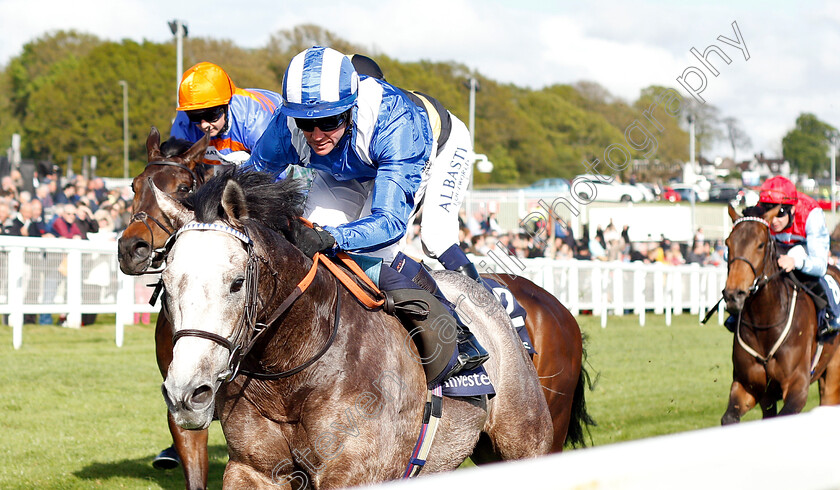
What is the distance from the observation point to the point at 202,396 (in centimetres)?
237

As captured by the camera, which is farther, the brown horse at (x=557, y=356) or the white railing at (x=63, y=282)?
the white railing at (x=63, y=282)

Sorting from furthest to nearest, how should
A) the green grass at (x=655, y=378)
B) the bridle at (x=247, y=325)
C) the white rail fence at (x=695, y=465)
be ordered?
1. the green grass at (x=655, y=378)
2. the bridle at (x=247, y=325)
3. the white rail fence at (x=695, y=465)

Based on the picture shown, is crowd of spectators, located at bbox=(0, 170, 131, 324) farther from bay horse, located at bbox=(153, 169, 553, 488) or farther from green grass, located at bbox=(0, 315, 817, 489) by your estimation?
→ bay horse, located at bbox=(153, 169, 553, 488)

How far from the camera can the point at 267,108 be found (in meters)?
4.70

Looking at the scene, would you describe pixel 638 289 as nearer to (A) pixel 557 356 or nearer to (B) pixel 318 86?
(A) pixel 557 356

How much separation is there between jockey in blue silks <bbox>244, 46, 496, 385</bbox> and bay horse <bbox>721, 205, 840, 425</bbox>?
374 cm

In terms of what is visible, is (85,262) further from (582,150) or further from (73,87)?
(582,150)

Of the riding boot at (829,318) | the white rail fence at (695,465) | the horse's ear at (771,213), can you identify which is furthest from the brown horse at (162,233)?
the riding boot at (829,318)

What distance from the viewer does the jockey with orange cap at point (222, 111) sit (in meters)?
4.45

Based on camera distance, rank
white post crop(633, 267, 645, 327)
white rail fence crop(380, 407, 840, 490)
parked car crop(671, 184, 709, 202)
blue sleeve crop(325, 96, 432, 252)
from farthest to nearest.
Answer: parked car crop(671, 184, 709, 202) → white post crop(633, 267, 645, 327) → blue sleeve crop(325, 96, 432, 252) → white rail fence crop(380, 407, 840, 490)

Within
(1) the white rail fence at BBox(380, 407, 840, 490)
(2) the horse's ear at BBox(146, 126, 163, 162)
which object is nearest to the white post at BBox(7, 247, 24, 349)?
(2) the horse's ear at BBox(146, 126, 163, 162)

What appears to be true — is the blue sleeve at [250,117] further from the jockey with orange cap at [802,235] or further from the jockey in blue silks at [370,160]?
the jockey with orange cap at [802,235]

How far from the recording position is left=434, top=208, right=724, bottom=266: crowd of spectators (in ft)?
46.0

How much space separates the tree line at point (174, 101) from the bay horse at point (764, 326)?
2946 cm
